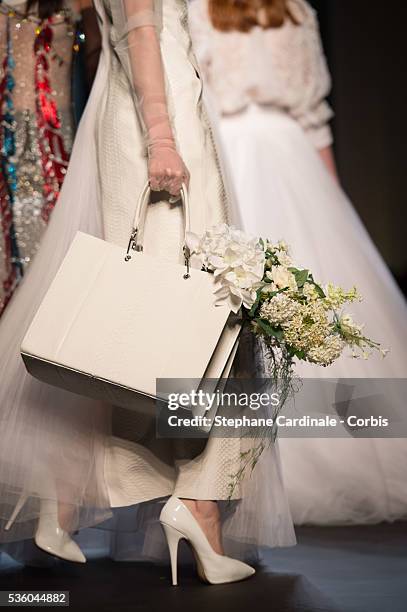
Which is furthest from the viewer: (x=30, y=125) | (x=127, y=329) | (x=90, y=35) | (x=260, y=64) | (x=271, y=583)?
(x=260, y=64)

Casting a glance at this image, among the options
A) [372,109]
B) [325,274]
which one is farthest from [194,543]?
[372,109]

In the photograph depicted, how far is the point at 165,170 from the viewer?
2.12m

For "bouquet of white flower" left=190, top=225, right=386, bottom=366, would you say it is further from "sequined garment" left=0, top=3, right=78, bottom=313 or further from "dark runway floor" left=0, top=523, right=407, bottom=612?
"sequined garment" left=0, top=3, right=78, bottom=313

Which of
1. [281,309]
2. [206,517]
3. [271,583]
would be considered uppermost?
[281,309]

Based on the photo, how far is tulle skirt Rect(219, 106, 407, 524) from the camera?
2838 millimetres

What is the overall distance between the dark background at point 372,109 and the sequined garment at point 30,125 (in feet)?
7.51

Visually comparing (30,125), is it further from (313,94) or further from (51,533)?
(313,94)

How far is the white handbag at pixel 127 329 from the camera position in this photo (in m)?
1.94

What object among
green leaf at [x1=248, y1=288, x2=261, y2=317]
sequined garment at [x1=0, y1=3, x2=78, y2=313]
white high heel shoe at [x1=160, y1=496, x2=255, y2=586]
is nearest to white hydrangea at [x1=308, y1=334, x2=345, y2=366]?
green leaf at [x1=248, y1=288, x2=261, y2=317]

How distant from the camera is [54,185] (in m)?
2.95

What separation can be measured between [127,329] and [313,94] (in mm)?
2126

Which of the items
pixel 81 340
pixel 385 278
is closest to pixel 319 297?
pixel 81 340

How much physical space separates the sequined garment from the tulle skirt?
2.08 ft

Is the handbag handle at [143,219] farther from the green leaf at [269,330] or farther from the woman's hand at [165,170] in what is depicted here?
the green leaf at [269,330]
